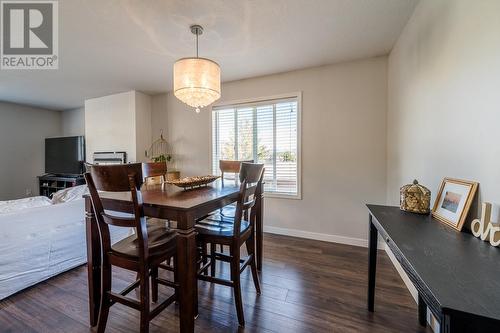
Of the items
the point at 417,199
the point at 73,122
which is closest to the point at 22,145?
the point at 73,122

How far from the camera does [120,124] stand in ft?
13.4

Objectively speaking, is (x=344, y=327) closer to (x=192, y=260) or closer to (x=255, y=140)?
(x=192, y=260)

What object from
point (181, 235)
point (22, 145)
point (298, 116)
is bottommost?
point (181, 235)

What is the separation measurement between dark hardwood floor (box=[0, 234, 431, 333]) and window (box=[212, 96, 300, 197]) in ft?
4.31

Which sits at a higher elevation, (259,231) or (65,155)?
(65,155)

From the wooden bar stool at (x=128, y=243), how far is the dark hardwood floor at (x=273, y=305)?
1.23ft

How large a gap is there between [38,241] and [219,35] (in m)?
2.62

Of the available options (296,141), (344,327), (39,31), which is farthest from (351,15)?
(39,31)

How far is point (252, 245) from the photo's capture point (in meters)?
1.89

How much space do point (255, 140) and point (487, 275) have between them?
9.51 ft

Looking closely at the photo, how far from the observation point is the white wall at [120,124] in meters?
3.97

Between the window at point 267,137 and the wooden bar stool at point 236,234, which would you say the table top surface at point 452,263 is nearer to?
the wooden bar stool at point 236,234

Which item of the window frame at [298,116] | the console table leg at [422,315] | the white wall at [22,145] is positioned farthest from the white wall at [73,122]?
the console table leg at [422,315]

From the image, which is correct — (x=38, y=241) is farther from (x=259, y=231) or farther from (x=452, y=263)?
(x=452, y=263)
